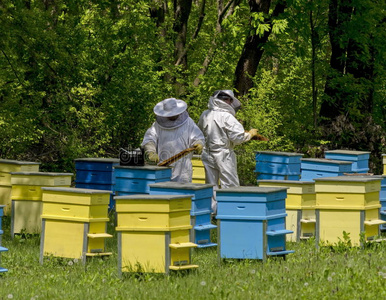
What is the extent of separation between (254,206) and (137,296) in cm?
183

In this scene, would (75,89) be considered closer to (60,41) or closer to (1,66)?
(60,41)

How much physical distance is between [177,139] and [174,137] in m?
0.05

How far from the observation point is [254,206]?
759 centimetres

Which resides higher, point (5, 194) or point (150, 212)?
point (5, 194)

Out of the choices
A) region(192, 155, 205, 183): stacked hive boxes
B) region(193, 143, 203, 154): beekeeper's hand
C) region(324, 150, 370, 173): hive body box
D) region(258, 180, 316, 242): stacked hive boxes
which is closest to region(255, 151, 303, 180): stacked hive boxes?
region(324, 150, 370, 173): hive body box

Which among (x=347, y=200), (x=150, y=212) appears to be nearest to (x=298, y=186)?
(x=347, y=200)

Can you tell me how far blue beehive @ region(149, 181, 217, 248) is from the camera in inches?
330

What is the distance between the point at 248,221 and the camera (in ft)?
25.0

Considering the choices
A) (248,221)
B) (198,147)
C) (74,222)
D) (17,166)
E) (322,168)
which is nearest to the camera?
(248,221)

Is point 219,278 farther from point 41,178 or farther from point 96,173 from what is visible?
point 96,173

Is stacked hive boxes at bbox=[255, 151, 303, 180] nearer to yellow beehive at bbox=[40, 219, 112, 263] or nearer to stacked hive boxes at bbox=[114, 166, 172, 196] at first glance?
stacked hive boxes at bbox=[114, 166, 172, 196]

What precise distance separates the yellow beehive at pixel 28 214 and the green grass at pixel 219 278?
0.96 m

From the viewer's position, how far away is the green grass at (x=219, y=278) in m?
6.23

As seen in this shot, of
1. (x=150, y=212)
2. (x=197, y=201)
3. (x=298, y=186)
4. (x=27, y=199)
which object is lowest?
(x=150, y=212)
